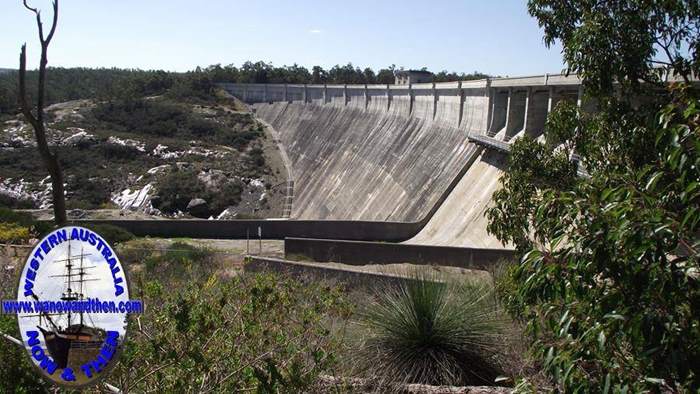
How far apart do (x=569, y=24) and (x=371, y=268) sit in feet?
37.3

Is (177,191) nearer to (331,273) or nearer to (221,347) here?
(331,273)

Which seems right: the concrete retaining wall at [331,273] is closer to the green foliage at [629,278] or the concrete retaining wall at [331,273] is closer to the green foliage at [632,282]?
the green foliage at [629,278]

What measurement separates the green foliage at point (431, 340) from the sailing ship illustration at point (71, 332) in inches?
162

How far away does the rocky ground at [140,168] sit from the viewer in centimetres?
4100

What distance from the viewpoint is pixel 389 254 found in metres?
19.3

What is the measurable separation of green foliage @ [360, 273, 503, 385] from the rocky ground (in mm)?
23950

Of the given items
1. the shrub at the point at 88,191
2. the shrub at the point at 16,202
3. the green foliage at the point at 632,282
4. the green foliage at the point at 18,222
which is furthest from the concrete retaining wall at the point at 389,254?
the shrub at the point at 88,191

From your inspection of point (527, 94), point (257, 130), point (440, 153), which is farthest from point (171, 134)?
point (527, 94)

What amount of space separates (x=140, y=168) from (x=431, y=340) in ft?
145

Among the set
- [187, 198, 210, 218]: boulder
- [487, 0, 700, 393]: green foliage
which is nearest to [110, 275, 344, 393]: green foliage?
[487, 0, 700, 393]: green foliage

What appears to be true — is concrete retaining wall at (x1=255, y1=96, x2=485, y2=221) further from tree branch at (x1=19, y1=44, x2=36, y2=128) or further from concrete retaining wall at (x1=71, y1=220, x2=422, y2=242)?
tree branch at (x1=19, y1=44, x2=36, y2=128)

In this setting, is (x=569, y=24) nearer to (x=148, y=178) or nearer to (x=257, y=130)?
(x=148, y=178)

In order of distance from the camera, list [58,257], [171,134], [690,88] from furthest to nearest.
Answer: [171,134]
[690,88]
[58,257]

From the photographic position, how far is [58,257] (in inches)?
131
